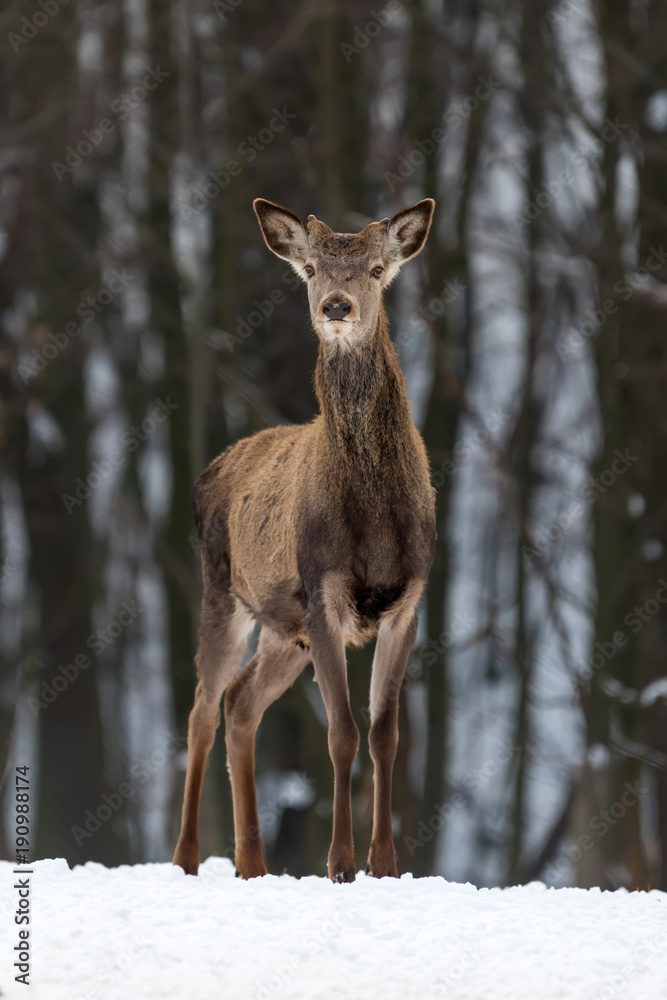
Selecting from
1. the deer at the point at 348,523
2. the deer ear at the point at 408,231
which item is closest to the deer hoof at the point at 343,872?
the deer at the point at 348,523

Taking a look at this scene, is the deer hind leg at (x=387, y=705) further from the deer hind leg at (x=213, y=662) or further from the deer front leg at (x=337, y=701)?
the deer hind leg at (x=213, y=662)

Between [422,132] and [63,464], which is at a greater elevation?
[422,132]

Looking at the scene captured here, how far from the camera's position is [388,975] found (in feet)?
19.0

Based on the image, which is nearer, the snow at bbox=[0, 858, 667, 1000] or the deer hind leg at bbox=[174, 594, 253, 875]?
the snow at bbox=[0, 858, 667, 1000]

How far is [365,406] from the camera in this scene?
7727mm

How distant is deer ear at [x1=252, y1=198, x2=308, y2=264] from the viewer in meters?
8.09

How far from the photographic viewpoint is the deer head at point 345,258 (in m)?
7.41

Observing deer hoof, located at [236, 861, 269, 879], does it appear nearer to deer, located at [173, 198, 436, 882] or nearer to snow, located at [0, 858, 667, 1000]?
deer, located at [173, 198, 436, 882]

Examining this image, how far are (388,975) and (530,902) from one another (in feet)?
5.61

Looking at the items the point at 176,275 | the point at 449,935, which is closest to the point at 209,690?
the point at 449,935

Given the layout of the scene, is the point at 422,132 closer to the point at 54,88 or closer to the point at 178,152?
the point at 178,152

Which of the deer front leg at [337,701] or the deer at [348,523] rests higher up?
the deer at [348,523]

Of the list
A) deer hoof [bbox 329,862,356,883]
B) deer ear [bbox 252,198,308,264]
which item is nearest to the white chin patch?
deer ear [bbox 252,198,308,264]

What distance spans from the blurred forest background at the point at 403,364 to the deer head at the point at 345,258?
574cm
